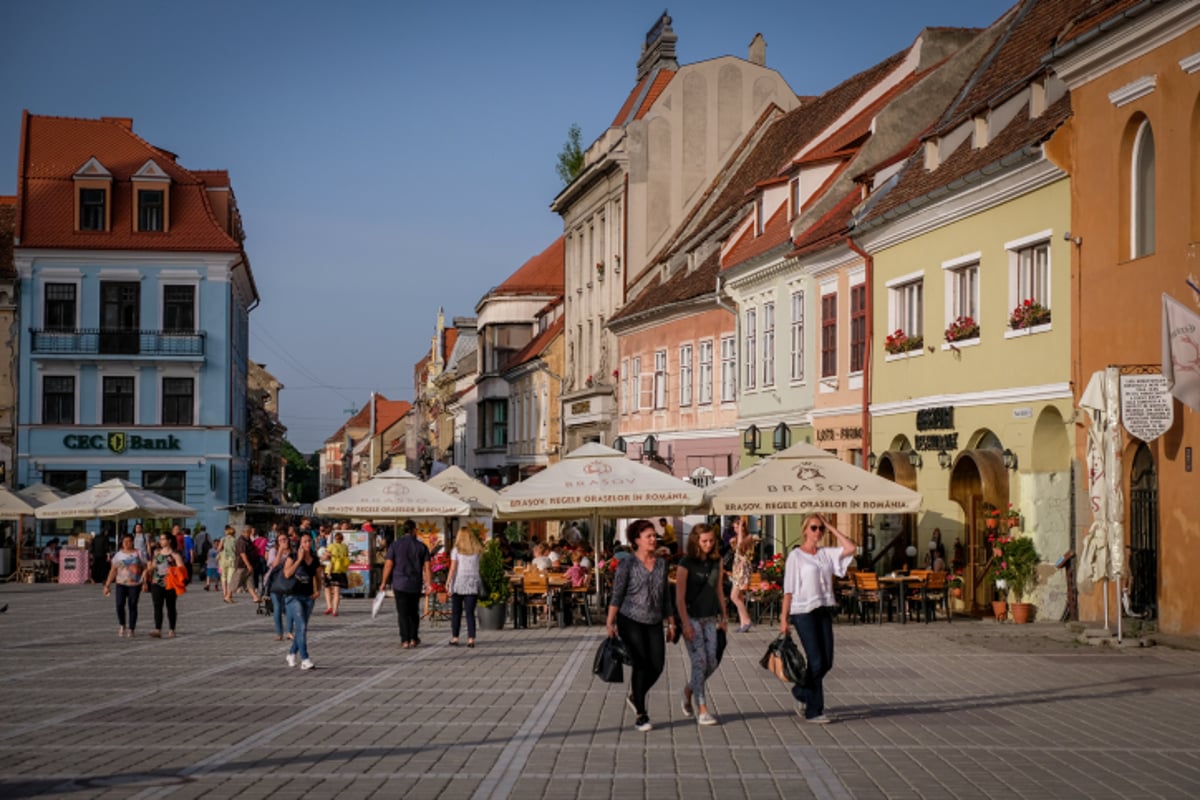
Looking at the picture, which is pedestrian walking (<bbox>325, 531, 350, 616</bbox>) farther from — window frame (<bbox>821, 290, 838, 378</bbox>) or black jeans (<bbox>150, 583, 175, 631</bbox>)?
window frame (<bbox>821, 290, 838, 378</bbox>)

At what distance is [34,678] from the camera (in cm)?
1994

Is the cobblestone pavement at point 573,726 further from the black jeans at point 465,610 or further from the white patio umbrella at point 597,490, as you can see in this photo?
the white patio umbrella at point 597,490

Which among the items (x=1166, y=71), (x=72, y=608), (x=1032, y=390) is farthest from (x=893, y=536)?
(x=72, y=608)

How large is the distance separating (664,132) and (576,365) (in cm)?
1081

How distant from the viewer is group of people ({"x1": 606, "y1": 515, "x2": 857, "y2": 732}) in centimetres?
1498

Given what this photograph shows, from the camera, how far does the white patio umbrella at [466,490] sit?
3897 centimetres

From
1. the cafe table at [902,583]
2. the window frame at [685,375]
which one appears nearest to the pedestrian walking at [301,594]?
the cafe table at [902,583]

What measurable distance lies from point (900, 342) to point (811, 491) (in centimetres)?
702

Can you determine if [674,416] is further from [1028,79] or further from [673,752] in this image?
[673,752]

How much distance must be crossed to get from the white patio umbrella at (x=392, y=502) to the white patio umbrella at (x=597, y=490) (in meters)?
4.87

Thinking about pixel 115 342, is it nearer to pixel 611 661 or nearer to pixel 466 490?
pixel 466 490

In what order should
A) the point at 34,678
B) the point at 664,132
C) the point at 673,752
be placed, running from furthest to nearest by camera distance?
the point at 664,132 < the point at 34,678 < the point at 673,752

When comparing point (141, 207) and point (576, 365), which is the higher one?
point (141, 207)

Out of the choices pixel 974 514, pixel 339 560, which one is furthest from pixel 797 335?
pixel 339 560
